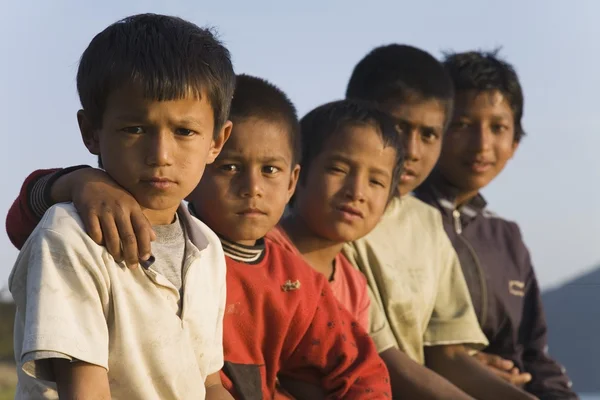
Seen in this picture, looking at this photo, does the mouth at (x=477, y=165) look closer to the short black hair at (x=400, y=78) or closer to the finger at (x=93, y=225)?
the short black hair at (x=400, y=78)

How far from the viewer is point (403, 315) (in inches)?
163

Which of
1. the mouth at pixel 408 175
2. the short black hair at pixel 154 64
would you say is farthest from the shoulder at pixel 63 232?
the mouth at pixel 408 175

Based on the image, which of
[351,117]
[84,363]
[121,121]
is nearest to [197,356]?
[84,363]

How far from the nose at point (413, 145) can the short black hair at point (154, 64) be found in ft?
5.51

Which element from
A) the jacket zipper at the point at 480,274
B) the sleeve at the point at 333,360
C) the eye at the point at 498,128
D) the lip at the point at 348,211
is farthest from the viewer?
the eye at the point at 498,128

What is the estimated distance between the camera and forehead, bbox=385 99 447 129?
14.7ft

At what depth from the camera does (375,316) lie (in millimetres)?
3988

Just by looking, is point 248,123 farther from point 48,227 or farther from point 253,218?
point 48,227

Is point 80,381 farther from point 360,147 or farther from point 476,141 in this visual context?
point 476,141

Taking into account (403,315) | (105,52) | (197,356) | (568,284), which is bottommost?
(568,284)

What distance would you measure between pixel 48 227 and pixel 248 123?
1.03 meters

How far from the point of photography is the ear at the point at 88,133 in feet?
8.96

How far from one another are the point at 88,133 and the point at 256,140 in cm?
70

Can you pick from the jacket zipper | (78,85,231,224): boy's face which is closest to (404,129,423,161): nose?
the jacket zipper
